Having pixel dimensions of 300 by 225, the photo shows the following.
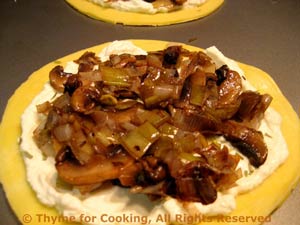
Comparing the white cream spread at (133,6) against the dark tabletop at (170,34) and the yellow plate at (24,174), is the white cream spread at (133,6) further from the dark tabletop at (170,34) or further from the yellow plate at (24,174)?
the yellow plate at (24,174)

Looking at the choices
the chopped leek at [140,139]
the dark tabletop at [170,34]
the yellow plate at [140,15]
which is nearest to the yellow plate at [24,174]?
the dark tabletop at [170,34]

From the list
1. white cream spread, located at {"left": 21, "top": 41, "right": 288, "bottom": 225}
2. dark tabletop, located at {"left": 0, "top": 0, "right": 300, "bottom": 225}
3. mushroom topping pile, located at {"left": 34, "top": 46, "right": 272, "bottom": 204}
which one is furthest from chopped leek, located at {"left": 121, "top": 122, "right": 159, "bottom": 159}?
dark tabletop, located at {"left": 0, "top": 0, "right": 300, "bottom": 225}

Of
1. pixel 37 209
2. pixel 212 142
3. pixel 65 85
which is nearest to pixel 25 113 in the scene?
pixel 65 85

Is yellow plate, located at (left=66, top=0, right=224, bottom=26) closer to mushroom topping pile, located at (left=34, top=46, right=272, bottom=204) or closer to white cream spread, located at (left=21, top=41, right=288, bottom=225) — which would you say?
mushroom topping pile, located at (left=34, top=46, right=272, bottom=204)

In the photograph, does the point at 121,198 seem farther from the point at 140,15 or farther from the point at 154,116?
the point at 140,15

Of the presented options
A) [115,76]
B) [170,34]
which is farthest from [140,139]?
[170,34]

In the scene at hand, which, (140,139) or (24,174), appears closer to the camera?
A: (140,139)

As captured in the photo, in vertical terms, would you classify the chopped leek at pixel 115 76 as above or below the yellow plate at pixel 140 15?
above
